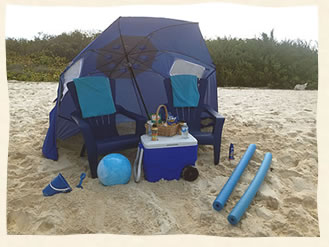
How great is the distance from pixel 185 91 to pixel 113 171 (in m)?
1.43

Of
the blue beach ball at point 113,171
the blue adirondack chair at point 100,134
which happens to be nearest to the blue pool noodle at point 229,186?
the blue beach ball at point 113,171

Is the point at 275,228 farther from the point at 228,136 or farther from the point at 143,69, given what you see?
the point at 143,69

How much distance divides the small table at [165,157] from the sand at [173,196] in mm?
99

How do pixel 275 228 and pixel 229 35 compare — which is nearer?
pixel 275 228

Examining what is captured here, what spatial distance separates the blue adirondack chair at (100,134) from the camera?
280 cm

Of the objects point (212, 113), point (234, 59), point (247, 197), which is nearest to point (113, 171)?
point (247, 197)

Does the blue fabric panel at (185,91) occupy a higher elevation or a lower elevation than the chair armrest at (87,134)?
higher

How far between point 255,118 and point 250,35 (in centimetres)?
543

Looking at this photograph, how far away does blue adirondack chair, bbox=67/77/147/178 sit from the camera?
2.80m

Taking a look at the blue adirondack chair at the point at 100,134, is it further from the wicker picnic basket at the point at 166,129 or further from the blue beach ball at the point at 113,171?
the wicker picnic basket at the point at 166,129

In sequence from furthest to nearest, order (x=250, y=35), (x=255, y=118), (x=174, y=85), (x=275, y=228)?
(x=250, y=35) < (x=255, y=118) < (x=174, y=85) < (x=275, y=228)

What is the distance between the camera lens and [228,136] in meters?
4.05

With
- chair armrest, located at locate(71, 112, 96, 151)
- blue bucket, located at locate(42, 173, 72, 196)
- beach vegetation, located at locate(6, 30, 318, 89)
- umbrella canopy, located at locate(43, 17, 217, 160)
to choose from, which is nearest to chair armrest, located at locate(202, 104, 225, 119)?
umbrella canopy, located at locate(43, 17, 217, 160)

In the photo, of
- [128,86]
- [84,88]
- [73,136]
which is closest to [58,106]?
[84,88]
